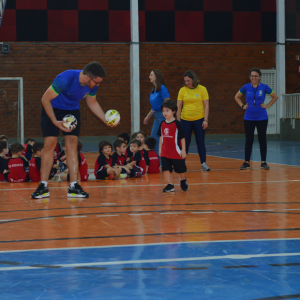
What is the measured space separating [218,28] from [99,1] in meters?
5.07

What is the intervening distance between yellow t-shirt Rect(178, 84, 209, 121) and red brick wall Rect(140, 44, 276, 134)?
11767 mm

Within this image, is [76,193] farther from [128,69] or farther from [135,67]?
[128,69]

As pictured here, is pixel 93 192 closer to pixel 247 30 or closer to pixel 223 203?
pixel 223 203

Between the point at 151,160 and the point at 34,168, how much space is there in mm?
2292

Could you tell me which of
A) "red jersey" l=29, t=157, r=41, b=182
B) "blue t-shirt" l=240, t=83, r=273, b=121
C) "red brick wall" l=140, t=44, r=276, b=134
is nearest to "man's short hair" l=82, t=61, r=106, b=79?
"red jersey" l=29, t=157, r=41, b=182

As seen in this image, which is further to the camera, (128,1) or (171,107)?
(128,1)

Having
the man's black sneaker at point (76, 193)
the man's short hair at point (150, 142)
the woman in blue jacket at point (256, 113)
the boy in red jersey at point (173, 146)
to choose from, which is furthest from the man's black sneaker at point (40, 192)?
the woman in blue jacket at point (256, 113)

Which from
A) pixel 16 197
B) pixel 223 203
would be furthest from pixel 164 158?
pixel 16 197

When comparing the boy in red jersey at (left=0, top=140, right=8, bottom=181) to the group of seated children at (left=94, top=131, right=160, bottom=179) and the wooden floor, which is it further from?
the group of seated children at (left=94, top=131, right=160, bottom=179)

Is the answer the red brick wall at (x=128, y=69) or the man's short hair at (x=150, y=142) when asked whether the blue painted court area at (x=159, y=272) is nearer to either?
the man's short hair at (x=150, y=142)

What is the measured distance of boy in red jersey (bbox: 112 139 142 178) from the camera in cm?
923

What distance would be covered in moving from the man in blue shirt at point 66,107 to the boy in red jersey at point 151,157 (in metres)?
2.83

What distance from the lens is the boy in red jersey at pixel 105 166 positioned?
8930mm

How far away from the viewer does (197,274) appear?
10.5 feet
